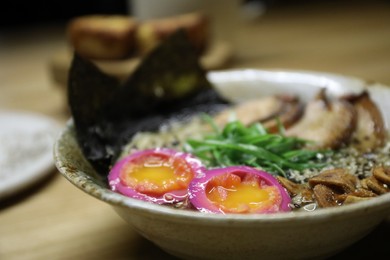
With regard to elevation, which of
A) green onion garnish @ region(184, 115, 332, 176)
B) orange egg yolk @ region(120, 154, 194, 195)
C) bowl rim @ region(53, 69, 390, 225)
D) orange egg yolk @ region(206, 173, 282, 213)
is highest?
bowl rim @ region(53, 69, 390, 225)

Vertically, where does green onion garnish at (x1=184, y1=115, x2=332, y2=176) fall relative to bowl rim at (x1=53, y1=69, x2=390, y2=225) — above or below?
below

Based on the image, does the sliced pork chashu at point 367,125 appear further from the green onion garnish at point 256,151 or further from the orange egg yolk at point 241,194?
the orange egg yolk at point 241,194

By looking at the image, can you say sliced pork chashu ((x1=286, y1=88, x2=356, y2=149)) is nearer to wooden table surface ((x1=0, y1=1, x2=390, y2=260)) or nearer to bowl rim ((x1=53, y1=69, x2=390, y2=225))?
wooden table surface ((x1=0, y1=1, x2=390, y2=260))

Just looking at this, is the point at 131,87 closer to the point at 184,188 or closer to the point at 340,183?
the point at 184,188

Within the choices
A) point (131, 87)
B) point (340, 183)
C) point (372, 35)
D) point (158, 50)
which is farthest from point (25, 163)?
point (372, 35)

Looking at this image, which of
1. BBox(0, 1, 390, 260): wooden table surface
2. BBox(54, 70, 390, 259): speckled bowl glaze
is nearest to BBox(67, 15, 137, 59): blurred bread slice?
BBox(0, 1, 390, 260): wooden table surface

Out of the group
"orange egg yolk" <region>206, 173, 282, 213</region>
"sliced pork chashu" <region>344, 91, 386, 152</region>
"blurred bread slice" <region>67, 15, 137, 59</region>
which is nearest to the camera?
"orange egg yolk" <region>206, 173, 282, 213</region>
